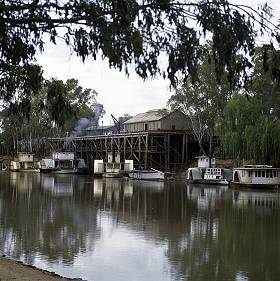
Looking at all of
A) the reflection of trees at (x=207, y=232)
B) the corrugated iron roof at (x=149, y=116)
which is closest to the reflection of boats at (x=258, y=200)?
the reflection of trees at (x=207, y=232)

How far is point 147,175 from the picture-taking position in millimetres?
58938

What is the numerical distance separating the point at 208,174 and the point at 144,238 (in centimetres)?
3402

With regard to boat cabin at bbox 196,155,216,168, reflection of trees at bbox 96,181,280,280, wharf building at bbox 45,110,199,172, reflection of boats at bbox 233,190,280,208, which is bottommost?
reflection of trees at bbox 96,181,280,280

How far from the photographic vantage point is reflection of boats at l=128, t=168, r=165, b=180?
57.8 metres

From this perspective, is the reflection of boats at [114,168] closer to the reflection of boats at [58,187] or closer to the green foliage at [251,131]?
the reflection of boats at [58,187]

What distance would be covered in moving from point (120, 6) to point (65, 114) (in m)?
2.74

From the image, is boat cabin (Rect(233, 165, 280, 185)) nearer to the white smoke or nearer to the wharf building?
the wharf building

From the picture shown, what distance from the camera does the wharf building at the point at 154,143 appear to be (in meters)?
65.1

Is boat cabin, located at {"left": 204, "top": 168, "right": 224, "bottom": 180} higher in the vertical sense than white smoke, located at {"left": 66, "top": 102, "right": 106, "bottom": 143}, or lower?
lower

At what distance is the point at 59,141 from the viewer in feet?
282

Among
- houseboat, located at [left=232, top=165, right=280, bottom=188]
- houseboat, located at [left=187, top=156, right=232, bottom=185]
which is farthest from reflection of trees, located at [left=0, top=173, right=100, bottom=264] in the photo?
houseboat, located at [left=187, top=156, right=232, bottom=185]

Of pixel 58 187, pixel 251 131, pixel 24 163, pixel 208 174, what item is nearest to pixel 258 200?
pixel 251 131

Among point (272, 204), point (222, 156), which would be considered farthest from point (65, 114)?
point (222, 156)

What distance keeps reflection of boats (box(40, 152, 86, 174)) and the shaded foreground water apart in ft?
134
